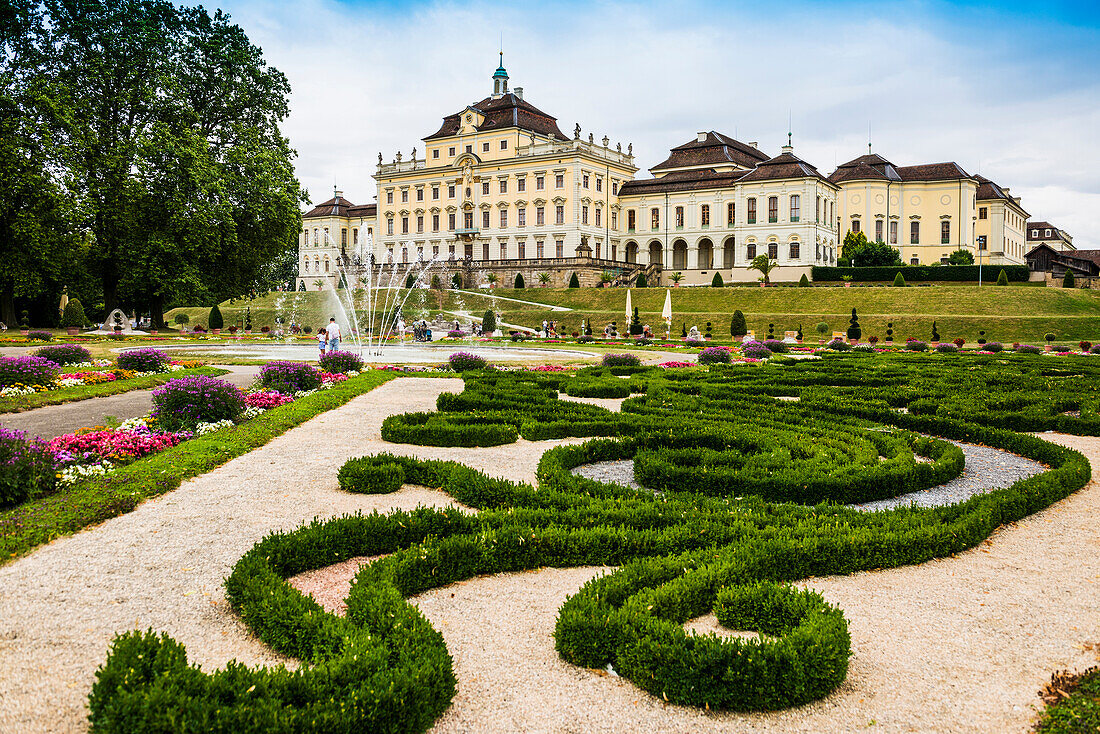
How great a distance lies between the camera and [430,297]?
2184 inches

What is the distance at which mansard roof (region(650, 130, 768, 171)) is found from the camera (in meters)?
65.8

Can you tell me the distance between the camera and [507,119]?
2554 inches

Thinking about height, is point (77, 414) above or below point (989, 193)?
below

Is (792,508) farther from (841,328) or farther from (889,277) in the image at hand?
(889,277)

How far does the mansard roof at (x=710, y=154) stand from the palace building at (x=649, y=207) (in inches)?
5.0

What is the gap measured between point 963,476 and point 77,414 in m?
10.6

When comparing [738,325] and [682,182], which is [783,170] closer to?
[682,182]

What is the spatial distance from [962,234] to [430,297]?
45.0 meters

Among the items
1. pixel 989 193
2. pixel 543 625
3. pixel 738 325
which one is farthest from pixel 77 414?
pixel 989 193

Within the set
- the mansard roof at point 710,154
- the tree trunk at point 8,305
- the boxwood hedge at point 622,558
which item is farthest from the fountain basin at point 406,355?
the mansard roof at point 710,154

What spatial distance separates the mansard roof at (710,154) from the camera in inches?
2591

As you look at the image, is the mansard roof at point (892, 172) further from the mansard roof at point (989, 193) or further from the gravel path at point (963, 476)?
the gravel path at point (963, 476)

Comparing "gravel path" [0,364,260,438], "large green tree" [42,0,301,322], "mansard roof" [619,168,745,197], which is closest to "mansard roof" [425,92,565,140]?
"mansard roof" [619,168,745,197]

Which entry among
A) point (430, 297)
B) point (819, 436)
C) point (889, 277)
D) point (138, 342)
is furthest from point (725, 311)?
point (819, 436)
